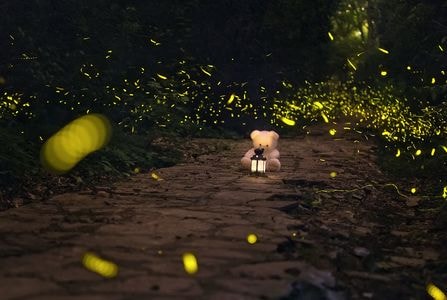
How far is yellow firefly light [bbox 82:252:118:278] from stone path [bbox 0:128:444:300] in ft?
0.15

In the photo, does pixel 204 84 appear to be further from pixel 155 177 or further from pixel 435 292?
pixel 435 292

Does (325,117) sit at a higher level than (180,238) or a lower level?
higher

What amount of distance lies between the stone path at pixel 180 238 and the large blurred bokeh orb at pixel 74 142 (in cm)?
75

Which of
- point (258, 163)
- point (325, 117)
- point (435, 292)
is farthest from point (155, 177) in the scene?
point (325, 117)

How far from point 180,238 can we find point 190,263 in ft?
2.01

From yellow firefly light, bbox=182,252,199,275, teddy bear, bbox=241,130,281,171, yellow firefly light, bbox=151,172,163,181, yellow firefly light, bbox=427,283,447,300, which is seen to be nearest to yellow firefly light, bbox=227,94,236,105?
teddy bear, bbox=241,130,281,171

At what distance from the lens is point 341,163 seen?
8.77 metres

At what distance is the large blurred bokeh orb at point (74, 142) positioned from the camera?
661 centimetres

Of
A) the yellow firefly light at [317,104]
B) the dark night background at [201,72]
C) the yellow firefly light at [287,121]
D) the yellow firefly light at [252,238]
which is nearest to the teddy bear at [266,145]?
the dark night background at [201,72]

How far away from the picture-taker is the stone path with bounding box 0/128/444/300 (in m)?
3.01

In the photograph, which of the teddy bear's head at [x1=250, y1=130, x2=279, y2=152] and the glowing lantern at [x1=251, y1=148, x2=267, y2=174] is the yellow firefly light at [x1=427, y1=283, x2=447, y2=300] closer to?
the glowing lantern at [x1=251, y1=148, x2=267, y2=174]

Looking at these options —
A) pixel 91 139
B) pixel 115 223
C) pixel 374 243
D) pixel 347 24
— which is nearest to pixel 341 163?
pixel 91 139

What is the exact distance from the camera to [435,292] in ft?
10.9

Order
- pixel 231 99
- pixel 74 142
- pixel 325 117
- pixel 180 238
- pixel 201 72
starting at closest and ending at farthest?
pixel 180 238 → pixel 74 142 → pixel 201 72 → pixel 231 99 → pixel 325 117
